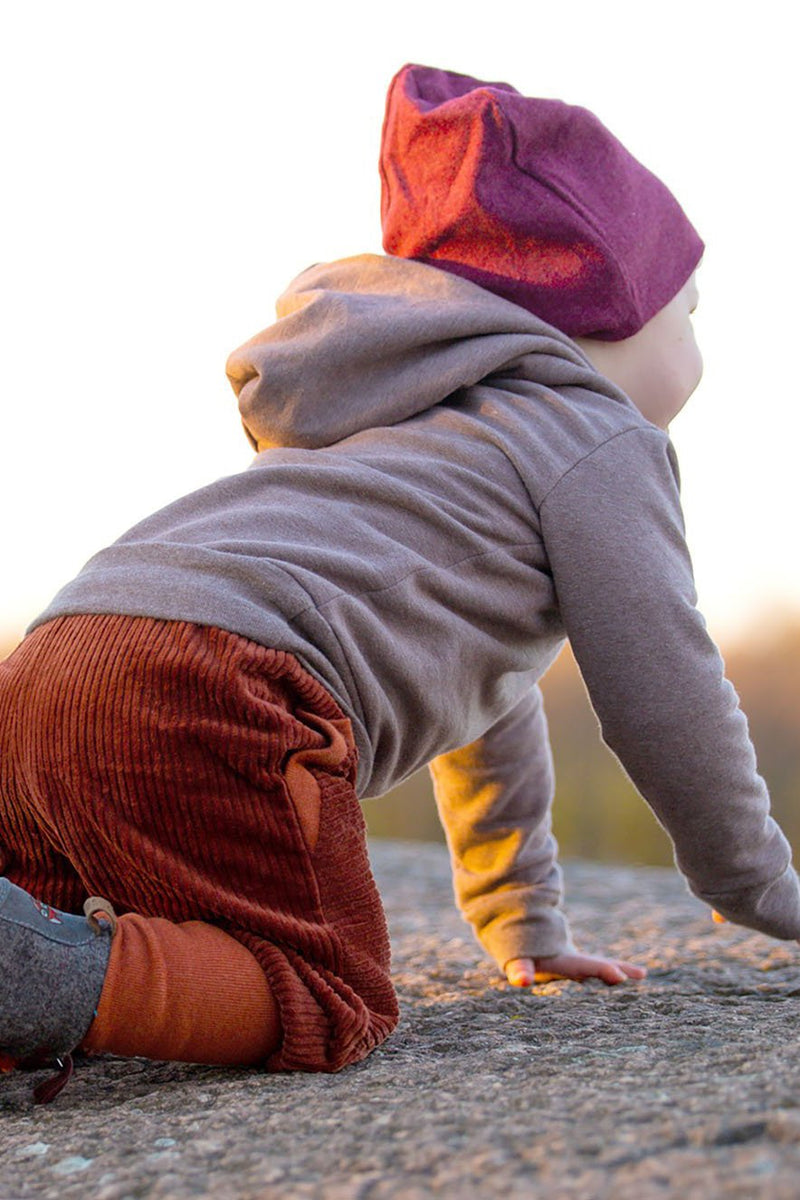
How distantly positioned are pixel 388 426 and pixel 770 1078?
1.12 meters

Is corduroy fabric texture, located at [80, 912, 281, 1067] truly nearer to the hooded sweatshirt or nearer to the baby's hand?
the hooded sweatshirt

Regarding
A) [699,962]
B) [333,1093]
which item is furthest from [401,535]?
[699,962]

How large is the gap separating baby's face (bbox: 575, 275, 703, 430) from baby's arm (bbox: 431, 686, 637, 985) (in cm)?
62

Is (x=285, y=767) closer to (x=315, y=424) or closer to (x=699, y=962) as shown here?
(x=315, y=424)

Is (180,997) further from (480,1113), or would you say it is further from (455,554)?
(455,554)

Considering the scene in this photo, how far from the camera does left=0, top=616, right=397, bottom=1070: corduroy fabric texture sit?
1.51 metres

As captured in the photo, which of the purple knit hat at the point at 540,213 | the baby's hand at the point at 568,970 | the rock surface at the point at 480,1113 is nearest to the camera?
the rock surface at the point at 480,1113

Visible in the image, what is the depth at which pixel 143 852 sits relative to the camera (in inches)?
59.3

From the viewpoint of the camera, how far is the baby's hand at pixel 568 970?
7.68 ft

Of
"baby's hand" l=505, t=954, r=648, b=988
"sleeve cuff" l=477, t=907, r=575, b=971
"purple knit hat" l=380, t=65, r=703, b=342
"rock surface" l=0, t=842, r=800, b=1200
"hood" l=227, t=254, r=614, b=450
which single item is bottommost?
"baby's hand" l=505, t=954, r=648, b=988

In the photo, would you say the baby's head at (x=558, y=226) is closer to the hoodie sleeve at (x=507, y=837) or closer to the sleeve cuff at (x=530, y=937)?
the hoodie sleeve at (x=507, y=837)

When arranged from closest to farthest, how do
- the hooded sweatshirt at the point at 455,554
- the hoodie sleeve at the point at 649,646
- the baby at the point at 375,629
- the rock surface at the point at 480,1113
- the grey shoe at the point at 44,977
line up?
the rock surface at the point at 480,1113
the grey shoe at the point at 44,977
the baby at the point at 375,629
the hooded sweatshirt at the point at 455,554
the hoodie sleeve at the point at 649,646

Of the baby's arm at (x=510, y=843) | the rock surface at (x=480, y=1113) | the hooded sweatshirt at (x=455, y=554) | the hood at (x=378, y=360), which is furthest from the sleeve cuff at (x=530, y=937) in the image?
the hood at (x=378, y=360)

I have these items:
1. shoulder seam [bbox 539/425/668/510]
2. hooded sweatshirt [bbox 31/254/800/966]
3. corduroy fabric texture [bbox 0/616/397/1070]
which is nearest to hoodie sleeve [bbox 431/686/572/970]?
hooded sweatshirt [bbox 31/254/800/966]
